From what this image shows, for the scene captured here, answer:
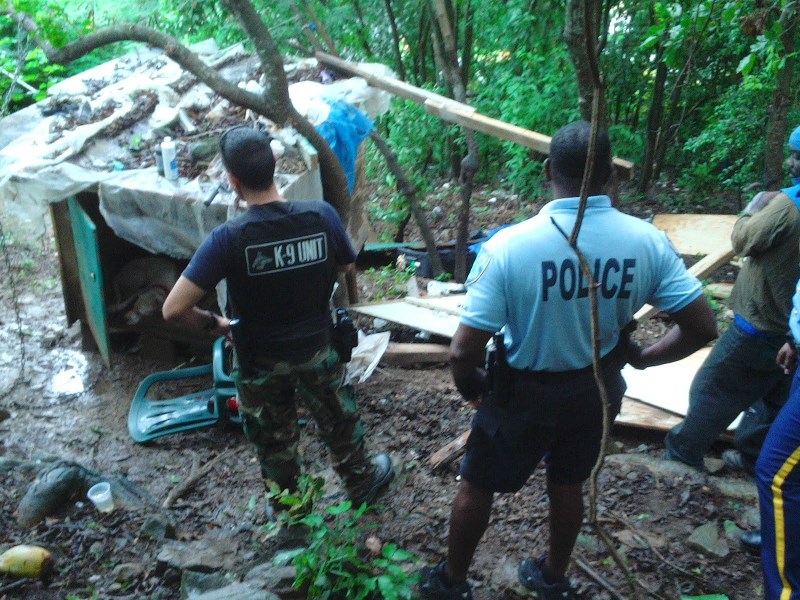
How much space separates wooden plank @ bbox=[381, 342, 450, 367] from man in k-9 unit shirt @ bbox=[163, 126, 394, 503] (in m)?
1.70

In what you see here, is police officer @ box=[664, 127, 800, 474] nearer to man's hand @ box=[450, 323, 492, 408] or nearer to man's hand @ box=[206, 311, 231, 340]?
man's hand @ box=[450, 323, 492, 408]

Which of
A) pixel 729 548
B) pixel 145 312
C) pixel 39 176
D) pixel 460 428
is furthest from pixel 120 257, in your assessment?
pixel 729 548

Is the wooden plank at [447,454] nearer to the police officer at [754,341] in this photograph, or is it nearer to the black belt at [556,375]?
the police officer at [754,341]

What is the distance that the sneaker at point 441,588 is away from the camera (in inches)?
103

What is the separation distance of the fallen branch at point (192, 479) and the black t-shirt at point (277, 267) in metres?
1.47

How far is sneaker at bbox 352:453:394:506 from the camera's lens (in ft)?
11.4

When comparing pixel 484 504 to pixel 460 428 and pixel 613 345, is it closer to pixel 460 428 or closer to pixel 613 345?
pixel 613 345

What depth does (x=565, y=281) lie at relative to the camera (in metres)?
2.09

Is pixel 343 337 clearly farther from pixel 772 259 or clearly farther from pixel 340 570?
pixel 772 259

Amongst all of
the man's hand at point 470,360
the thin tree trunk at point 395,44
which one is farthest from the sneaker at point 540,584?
the thin tree trunk at point 395,44

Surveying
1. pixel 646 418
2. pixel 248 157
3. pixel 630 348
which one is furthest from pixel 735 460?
pixel 248 157

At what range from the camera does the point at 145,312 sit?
5.25m

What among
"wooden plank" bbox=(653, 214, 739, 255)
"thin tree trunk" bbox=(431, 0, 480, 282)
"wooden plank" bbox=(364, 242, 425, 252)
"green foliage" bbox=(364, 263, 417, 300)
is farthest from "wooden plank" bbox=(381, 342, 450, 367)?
"wooden plank" bbox=(653, 214, 739, 255)

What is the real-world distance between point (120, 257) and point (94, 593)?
369cm
